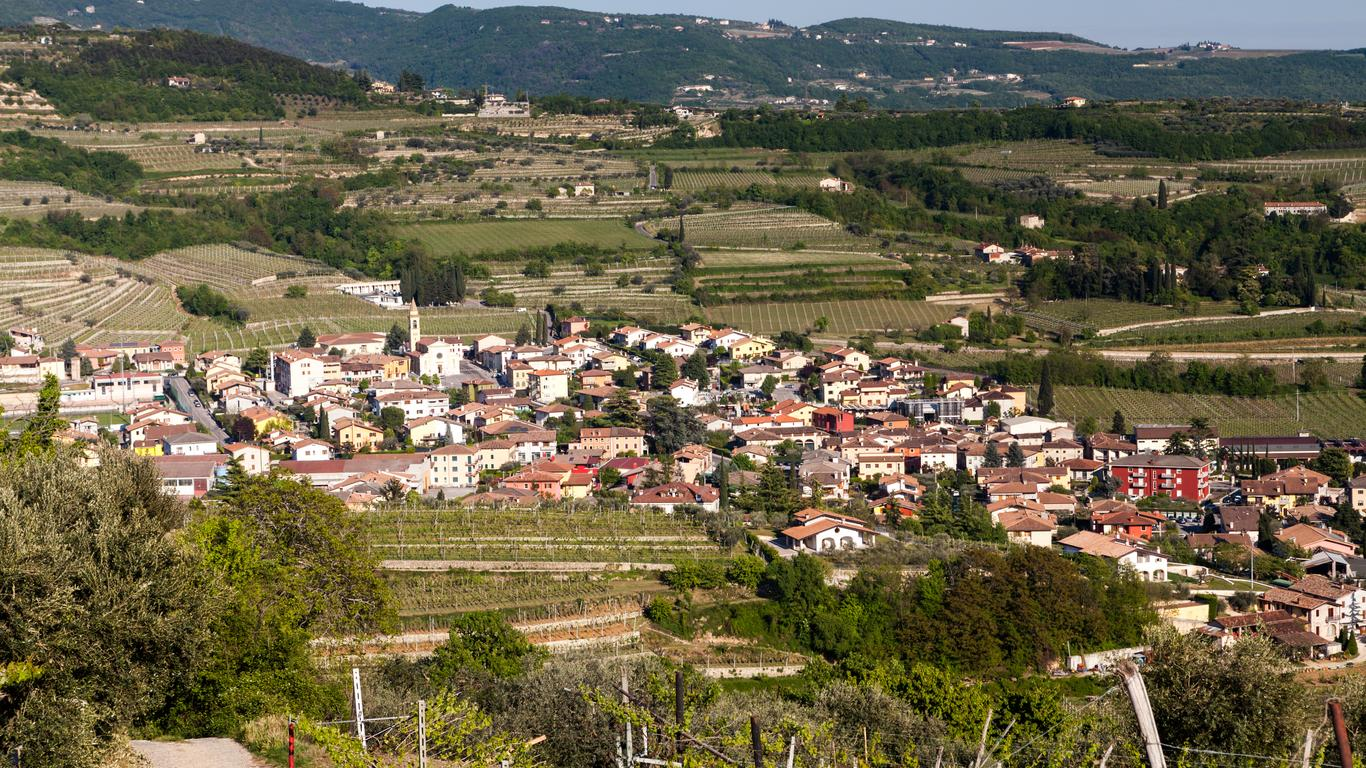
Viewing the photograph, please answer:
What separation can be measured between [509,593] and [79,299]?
29181 millimetres

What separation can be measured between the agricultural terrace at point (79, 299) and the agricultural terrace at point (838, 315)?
15128mm

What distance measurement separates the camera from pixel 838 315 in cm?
4953

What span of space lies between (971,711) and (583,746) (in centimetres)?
533

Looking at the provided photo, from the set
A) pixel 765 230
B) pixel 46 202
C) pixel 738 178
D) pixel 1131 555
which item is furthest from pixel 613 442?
pixel 738 178

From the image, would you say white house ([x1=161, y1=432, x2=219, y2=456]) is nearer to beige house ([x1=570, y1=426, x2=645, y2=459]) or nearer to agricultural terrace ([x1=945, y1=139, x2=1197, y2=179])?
beige house ([x1=570, y1=426, x2=645, y2=459])

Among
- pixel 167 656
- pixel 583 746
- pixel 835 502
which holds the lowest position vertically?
pixel 835 502

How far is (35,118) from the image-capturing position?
70.2 metres

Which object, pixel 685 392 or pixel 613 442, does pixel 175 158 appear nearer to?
pixel 685 392

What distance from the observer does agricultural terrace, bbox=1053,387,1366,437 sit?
38469 millimetres

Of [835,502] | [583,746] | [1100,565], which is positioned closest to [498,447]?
[835,502]

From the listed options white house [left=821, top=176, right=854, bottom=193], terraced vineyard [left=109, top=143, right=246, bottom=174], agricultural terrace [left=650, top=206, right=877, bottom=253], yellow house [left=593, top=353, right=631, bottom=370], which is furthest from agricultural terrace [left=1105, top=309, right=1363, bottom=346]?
terraced vineyard [left=109, top=143, right=246, bottom=174]

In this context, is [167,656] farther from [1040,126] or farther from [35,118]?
[1040,126]

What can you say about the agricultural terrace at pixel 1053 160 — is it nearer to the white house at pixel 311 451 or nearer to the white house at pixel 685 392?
the white house at pixel 685 392

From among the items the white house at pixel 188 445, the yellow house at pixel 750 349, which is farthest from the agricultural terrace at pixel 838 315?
the white house at pixel 188 445
